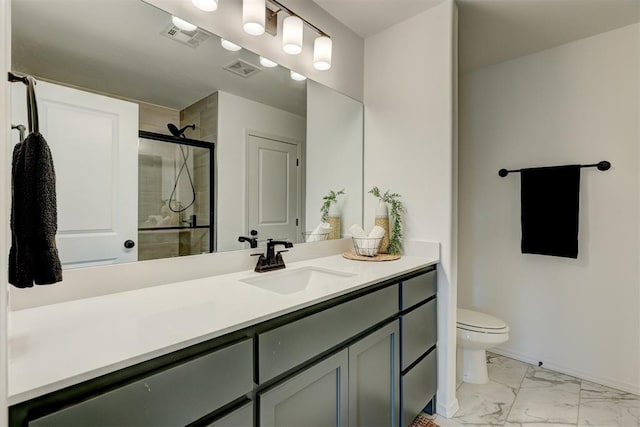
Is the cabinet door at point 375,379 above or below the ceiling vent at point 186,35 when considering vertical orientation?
below

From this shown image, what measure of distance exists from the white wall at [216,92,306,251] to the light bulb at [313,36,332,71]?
0.43m

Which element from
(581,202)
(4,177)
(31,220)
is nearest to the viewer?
(4,177)

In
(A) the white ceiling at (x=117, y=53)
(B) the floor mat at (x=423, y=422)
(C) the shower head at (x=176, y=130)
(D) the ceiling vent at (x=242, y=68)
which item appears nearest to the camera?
(A) the white ceiling at (x=117, y=53)

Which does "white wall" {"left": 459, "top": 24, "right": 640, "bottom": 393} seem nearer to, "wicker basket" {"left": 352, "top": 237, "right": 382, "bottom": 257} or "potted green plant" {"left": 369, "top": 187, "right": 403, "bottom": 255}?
"potted green plant" {"left": 369, "top": 187, "right": 403, "bottom": 255}

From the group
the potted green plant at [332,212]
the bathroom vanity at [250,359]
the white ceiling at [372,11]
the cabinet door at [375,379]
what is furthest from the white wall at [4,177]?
the white ceiling at [372,11]

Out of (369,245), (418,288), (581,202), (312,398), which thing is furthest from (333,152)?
(581,202)

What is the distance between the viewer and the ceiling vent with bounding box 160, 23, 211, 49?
1.31 metres

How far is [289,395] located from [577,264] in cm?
226

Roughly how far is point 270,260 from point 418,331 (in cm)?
83

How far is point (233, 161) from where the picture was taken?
61.4 inches

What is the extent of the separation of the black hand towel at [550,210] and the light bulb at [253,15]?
2.09 meters

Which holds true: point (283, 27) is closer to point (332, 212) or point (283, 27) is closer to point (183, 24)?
point (183, 24)

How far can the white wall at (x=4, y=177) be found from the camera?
48cm

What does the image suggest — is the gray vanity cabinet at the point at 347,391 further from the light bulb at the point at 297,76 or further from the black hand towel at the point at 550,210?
the black hand towel at the point at 550,210
